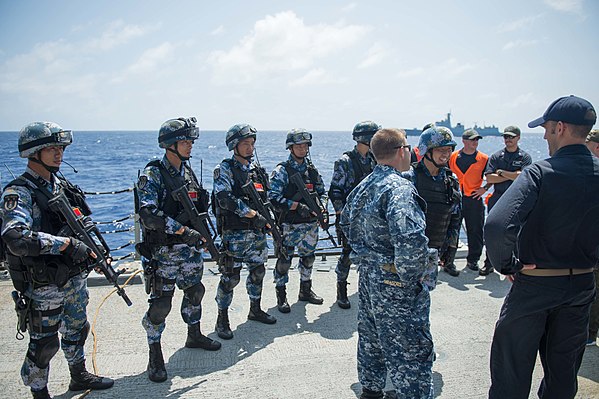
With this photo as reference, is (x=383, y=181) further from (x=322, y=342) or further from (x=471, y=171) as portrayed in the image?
(x=471, y=171)

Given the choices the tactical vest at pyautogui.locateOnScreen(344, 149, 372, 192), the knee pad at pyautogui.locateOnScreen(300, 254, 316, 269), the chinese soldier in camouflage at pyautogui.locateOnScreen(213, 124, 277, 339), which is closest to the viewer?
the chinese soldier in camouflage at pyautogui.locateOnScreen(213, 124, 277, 339)

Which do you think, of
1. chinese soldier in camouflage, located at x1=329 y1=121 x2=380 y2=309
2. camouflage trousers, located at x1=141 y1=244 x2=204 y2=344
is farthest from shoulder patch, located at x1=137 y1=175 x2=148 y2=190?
chinese soldier in camouflage, located at x1=329 y1=121 x2=380 y2=309

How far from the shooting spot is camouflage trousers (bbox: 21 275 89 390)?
3426mm

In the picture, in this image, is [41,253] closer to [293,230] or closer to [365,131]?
[293,230]

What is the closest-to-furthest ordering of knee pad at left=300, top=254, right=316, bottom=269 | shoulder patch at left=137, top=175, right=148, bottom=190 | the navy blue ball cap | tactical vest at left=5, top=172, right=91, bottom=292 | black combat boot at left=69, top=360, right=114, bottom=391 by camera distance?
the navy blue ball cap < tactical vest at left=5, top=172, right=91, bottom=292 < black combat boot at left=69, top=360, right=114, bottom=391 < shoulder patch at left=137, top=175, right=148, bottom=190 < knee pad at left=300, top=254, right=316, bottom=269

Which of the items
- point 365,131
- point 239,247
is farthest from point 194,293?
point 365,131

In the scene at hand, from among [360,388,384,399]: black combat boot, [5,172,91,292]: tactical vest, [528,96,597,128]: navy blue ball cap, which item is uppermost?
[528,96,597,128]: navy blue ball cap

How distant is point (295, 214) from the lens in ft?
18.7

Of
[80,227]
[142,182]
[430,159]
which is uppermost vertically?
[430,159]

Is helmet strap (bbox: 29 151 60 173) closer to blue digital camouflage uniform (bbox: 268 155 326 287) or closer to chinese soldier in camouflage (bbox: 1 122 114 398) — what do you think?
chinese soldier in camouflage (bbox: 1 122 114 398)

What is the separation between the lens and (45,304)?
345 cm

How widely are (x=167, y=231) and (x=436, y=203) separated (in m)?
2.58

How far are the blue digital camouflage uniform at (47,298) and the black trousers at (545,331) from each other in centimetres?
336

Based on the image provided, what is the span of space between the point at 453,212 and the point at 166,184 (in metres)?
2.89
